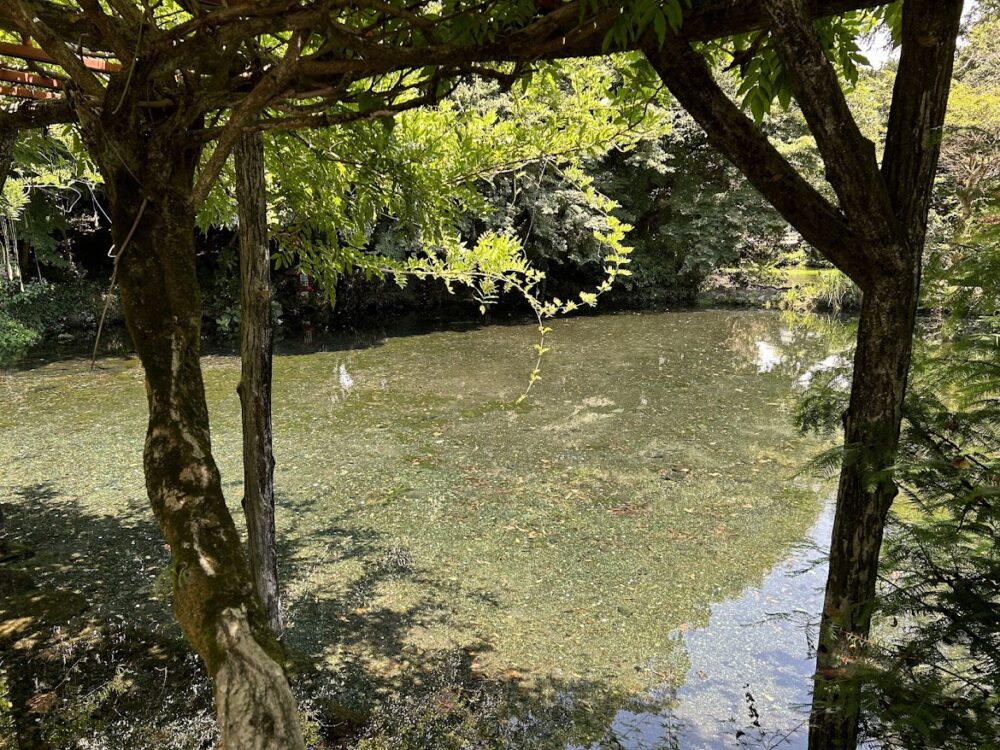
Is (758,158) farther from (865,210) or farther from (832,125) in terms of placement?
(865,210)

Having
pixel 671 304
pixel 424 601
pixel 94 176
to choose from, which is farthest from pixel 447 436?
pixel 671 304

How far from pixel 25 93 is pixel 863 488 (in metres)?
3.19

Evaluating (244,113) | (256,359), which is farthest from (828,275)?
(244,113)

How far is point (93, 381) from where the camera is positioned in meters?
10.0

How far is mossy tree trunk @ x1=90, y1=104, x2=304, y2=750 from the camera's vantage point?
96 centimetres

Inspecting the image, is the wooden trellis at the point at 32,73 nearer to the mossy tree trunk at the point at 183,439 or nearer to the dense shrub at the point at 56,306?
the mossy tree trunk at the point at 183,439

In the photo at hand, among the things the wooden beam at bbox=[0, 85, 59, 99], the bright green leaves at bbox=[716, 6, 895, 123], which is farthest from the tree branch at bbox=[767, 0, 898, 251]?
the wooden beam at bbox=[0, 85, 59, 99]

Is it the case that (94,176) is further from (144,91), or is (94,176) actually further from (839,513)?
(839,513)

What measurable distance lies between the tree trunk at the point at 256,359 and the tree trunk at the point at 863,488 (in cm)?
267

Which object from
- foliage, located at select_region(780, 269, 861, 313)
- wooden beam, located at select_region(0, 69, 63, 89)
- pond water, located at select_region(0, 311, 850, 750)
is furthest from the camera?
foliage, located at select_region(780, 269, 861, 313)

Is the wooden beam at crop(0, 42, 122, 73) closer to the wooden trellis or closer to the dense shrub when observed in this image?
the wooden trellis

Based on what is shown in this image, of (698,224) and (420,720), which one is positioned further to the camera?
(698,224)

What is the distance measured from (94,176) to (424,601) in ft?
14.9

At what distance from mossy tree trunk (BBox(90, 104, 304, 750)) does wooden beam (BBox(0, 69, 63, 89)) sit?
3.15 ft
